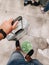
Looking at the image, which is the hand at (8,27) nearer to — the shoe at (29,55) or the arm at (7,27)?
the arm at (7,27)

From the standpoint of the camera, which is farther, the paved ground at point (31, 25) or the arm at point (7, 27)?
the paved ground at point (31, 25)

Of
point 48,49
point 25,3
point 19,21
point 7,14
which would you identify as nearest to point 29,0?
point 25,3

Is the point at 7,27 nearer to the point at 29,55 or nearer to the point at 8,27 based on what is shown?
the point at 8,27

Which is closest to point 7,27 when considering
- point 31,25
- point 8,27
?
point 8,27

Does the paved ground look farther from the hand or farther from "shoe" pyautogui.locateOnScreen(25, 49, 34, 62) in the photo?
the hand

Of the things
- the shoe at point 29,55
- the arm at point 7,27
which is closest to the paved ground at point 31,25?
the shoe at point 29,55

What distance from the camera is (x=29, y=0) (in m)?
2.43

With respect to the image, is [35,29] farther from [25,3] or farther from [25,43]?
[25,3]

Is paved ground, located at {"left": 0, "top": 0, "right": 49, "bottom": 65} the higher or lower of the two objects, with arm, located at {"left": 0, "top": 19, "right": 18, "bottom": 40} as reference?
lower

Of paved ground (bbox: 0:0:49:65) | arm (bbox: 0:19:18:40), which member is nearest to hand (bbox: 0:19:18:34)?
arm (bbox: 0:19:18:40)

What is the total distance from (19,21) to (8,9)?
0.67 meters

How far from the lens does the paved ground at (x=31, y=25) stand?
1768 mm

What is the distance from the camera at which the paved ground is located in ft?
5.80

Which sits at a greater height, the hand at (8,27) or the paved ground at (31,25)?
the hand at (8,27)
